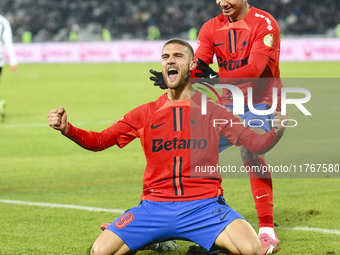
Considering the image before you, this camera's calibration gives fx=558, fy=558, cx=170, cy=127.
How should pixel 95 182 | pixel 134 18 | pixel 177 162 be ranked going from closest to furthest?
pixel 177 162 < pixel 95 182 < pixel 134 18

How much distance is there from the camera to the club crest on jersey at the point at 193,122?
149 inches

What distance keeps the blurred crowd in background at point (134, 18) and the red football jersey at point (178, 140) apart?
1219 inches

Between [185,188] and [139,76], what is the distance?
19.9 meters

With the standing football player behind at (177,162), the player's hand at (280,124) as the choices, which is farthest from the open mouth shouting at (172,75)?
the player's hand at (280,124)

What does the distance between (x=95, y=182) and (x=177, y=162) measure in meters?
3.31

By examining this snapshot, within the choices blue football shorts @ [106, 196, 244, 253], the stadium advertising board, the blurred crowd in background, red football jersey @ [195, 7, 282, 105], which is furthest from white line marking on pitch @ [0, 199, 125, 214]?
the blurred crowd in background

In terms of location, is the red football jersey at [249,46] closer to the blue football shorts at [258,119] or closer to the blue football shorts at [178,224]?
the blue football shorts at [258,119]

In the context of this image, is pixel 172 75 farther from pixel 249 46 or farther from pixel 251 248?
pixel 251 248

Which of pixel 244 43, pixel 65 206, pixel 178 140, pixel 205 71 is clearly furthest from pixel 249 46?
pixel 65 206

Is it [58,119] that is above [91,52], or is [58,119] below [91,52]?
above

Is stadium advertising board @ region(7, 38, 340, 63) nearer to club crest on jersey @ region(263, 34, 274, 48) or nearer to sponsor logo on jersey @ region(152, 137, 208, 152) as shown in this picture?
club crest on jersey @ region(263, 34, 274, 48)

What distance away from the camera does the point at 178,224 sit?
3.61m

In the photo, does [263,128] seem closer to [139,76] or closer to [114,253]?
[114,253]

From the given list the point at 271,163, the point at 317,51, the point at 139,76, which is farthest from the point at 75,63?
the point at 271,163
